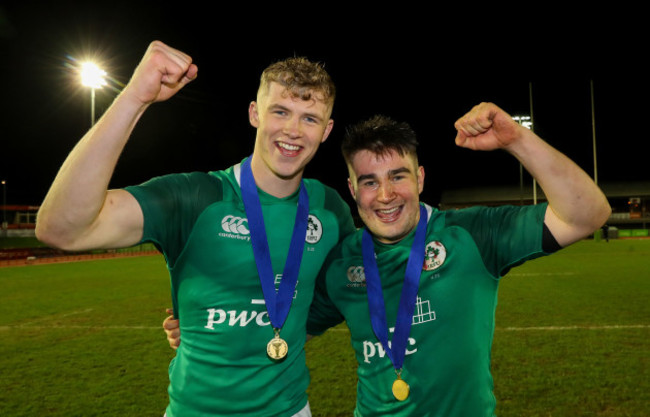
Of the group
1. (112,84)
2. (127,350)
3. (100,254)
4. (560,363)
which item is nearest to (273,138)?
(560,363)

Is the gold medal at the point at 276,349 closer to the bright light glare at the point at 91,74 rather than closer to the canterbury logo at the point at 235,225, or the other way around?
the canterbury logo at the point at 235,225

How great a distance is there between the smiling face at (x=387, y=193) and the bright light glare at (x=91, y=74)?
19063 mm

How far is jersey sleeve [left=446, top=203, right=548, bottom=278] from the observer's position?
7.23 feet

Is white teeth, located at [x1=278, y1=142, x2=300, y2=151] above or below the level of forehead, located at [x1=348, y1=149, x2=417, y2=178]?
above

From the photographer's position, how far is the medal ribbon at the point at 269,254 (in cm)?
213

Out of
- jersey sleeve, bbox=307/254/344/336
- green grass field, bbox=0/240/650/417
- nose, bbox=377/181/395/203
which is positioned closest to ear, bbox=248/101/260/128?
nose, bbox=377/181/395/203

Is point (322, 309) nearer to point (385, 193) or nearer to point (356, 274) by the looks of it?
point (356, 274)

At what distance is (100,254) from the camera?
98.5 ft

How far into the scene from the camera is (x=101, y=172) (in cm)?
164

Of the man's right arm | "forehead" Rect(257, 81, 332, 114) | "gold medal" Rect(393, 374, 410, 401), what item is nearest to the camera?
the man's right arm

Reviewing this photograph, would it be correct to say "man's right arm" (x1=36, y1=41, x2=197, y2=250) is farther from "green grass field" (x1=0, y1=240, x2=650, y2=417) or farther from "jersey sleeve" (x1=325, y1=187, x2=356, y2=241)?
"green grass field" (x1=0, y1=240, x2=650, y2=417)

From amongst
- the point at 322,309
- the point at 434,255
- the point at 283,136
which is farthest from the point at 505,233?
the point at 283,136

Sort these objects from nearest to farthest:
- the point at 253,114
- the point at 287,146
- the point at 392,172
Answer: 1. the point at 287,146
2. the point at 392,172
3. the point at 253,114

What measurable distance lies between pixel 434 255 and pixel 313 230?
2.15ft
